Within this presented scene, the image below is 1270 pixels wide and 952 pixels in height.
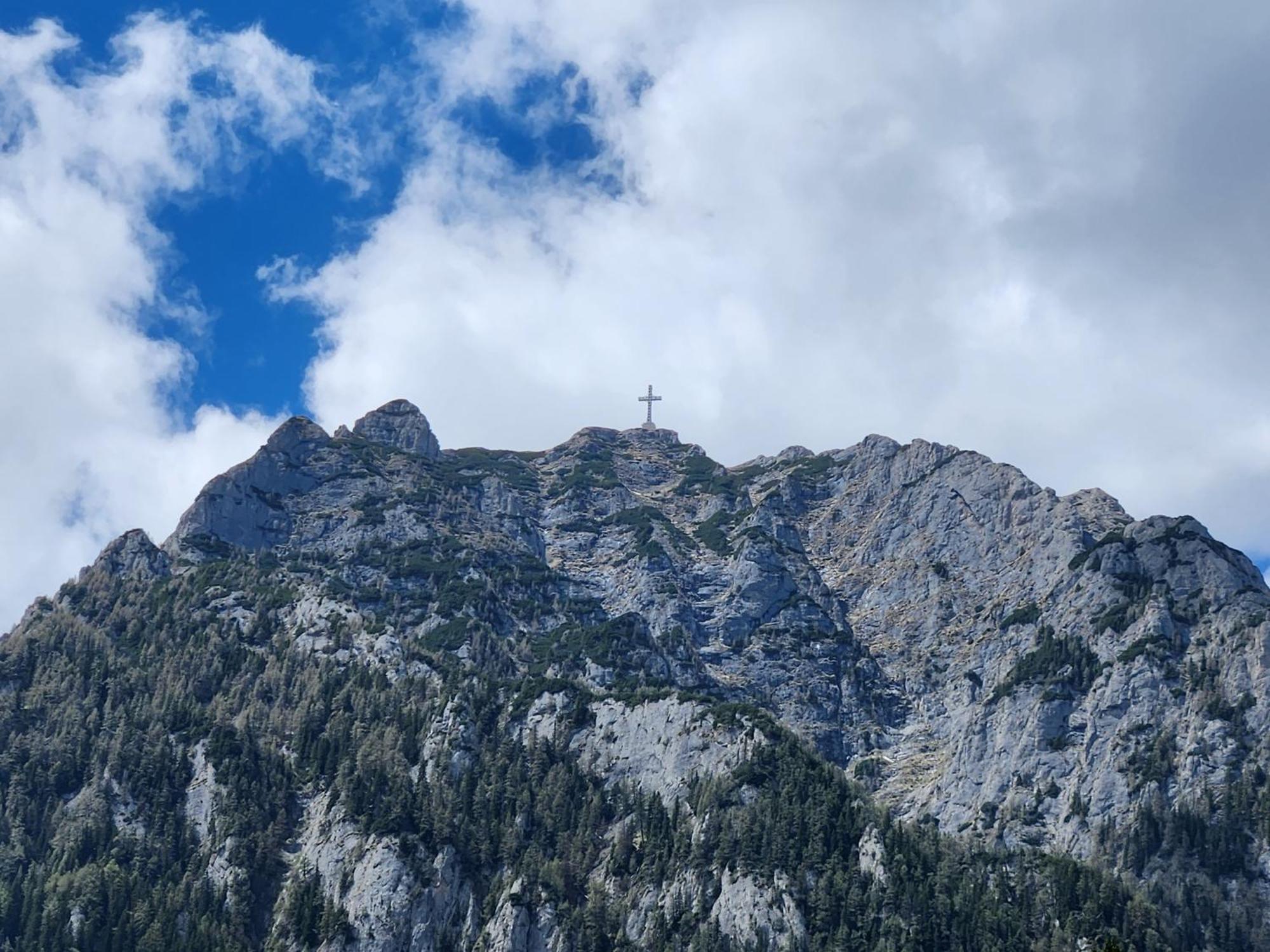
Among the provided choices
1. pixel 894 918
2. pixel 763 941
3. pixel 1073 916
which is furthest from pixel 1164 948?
pixel 763 941

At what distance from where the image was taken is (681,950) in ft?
656

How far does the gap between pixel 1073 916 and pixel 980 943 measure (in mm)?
11488

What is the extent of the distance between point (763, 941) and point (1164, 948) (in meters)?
46.6

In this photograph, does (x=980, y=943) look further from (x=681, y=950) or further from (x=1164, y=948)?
(x=681, y=950)

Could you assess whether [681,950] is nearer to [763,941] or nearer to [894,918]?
[763,941]

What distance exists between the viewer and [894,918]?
648ft

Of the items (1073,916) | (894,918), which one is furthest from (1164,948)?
(894,918)

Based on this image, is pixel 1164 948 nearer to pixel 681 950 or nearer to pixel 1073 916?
pixel 1073 916

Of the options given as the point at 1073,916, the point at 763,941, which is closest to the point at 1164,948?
the point at 1073,916

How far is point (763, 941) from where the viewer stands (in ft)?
648

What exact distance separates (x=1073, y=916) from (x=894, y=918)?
20.8 metres

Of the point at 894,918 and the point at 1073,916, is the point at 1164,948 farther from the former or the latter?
the point at 894,918

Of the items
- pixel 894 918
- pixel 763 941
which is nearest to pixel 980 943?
pixel 894 918
